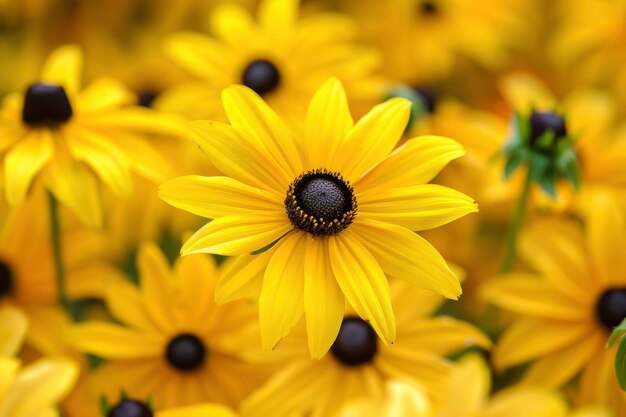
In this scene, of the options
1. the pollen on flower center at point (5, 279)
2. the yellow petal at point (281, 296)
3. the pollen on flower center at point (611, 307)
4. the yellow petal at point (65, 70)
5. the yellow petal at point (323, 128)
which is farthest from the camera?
the yellow petal at point (65, 70)

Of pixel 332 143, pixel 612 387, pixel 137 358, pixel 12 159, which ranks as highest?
pixel 332 143

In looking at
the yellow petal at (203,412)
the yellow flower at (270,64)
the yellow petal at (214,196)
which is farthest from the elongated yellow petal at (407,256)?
the yellow flower at (270,64)

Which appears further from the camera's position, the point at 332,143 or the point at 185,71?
the point at 185,71

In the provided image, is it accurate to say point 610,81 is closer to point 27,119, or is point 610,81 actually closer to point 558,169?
point 558,169

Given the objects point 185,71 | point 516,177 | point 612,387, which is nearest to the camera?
point 612,387

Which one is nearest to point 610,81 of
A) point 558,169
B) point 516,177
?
point 516,177

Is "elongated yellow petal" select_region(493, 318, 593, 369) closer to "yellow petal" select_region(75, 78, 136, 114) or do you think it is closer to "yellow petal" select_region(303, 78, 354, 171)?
"yellow petal" select_region(303, 78, 354, 171)

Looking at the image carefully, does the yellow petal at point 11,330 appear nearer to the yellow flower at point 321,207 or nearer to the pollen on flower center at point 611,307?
the yellow flower at point 321,207
